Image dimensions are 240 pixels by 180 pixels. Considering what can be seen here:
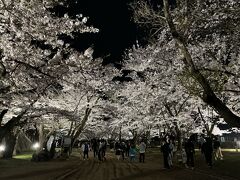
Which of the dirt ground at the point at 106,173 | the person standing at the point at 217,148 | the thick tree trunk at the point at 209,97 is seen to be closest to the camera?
the thick tree trunk at the point at 209,97

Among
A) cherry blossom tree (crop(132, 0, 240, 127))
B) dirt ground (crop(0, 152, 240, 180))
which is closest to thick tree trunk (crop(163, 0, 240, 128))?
cherry blossom tree (crop(132, 0, 240, 127))

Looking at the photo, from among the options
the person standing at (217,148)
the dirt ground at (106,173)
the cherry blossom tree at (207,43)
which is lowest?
the dirt ground at (106,173)

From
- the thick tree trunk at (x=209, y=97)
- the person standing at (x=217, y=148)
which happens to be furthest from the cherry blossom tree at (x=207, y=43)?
the person standing at (x=217, y=148)

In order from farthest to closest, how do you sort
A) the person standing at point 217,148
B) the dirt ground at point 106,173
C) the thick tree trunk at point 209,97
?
the person standing at point 217,148
the dirt ground at point 106,173
the thick tree trunk at point 209,97

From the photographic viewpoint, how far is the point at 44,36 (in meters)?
13.5

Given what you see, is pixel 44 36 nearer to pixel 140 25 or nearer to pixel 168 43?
pixel 140 25

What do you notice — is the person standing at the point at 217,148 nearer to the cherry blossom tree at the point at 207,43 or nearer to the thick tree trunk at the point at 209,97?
the cherry blossom tree at the point at 207,43

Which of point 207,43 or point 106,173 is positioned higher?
point 207,43

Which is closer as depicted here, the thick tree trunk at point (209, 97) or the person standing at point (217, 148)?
the thick tree trunk at point (209, 97)

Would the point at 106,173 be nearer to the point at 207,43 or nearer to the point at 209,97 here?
the point at 209,97

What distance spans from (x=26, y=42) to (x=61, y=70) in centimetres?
308

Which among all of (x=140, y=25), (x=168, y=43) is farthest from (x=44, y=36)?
(x=168, y=43)

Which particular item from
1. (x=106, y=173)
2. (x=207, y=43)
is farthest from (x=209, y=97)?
(x=207, y=43)

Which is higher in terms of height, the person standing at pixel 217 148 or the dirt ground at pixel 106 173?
the person standing at pixel 217 148
